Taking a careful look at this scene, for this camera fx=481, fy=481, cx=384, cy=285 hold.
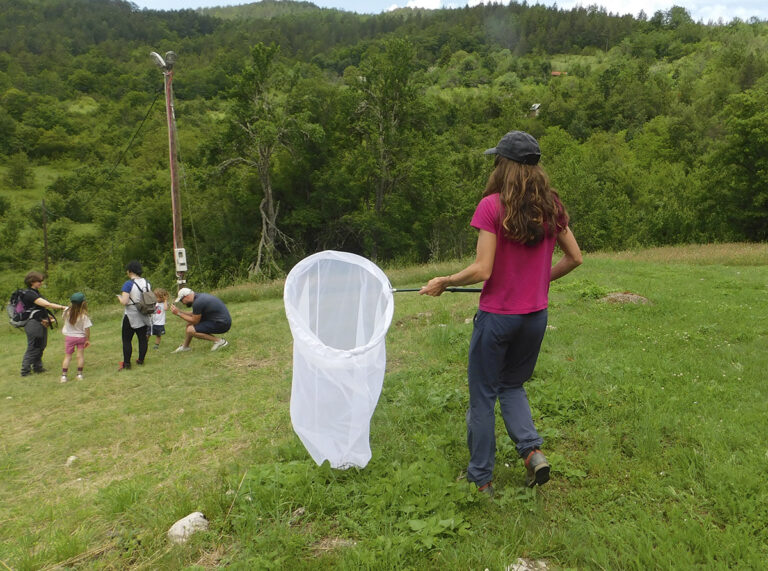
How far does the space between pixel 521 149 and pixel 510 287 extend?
790 mm

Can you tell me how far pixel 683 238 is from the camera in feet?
108

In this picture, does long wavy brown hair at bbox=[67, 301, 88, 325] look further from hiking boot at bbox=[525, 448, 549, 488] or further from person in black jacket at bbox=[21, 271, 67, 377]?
hiking boot at bbox=[525, 448, 549, 488]

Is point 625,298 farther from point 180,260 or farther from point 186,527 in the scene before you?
point 180,260

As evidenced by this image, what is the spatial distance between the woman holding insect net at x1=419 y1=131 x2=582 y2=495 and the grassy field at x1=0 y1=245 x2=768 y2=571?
310 millimetres

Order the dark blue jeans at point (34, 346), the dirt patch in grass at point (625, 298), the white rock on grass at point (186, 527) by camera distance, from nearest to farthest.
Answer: the white rock on grass at point (186, 527), the dark blue jeans at point (34, 346), the dirt patch in grass at point (625, 298)

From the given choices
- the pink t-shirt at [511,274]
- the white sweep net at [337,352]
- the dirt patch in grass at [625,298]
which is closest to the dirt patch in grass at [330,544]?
the white sweep net at [337,352]

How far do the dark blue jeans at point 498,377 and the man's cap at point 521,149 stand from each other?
899 mm

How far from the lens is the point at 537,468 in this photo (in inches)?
112

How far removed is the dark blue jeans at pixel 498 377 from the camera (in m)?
2.83

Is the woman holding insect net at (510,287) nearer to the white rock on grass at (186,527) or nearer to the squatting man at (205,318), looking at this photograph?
the white rock on grass at (186,527)

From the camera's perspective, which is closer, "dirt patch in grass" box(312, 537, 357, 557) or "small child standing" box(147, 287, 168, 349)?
"dirt patch in grass" box(312, 537, 357, 557)

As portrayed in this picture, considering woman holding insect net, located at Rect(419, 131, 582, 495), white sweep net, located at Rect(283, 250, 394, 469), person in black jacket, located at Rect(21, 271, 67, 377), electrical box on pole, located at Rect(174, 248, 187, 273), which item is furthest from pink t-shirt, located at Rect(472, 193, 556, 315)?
electrical box on pole, located at Rect(174, 248, 187, 273)

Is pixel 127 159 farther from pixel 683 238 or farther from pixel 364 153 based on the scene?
pixel 683 238

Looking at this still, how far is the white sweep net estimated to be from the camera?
10.1 feet
